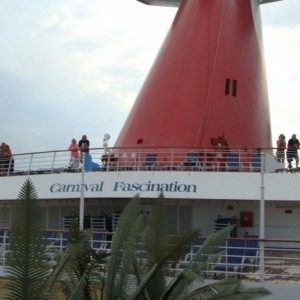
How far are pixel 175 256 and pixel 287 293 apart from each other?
138 inches

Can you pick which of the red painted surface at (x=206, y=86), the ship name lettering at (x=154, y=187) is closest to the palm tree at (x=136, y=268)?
the ship name lettering at (x=154, y=187)

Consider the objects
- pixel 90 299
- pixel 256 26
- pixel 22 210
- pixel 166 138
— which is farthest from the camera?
pixel 256 26

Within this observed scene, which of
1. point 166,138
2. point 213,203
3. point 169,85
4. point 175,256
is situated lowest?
point 175,256

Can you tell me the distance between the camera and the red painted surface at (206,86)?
15.3m

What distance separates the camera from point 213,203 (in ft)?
42.8

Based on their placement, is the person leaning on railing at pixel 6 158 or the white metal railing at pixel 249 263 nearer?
the white metal railing at pixel 249 263

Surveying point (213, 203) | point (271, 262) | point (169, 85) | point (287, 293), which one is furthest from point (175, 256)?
point (169, 85)

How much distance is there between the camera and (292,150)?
13805mm

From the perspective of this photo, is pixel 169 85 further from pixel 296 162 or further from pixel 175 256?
pixel 175 256

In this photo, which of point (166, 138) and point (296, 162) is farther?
point (166, 138)

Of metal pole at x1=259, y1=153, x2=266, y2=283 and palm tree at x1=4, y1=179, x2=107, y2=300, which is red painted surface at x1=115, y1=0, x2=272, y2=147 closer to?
metal pole at x1=259, y1=153, x2=266, y2=283

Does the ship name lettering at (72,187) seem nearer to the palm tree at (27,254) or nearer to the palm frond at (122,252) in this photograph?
the palm frond at (122,252)

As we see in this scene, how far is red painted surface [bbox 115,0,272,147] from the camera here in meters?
15.3

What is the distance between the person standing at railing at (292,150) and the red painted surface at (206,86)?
1.07 metres
